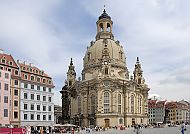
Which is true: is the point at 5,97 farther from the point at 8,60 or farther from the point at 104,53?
the point at 104,53

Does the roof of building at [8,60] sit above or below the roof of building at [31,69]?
above

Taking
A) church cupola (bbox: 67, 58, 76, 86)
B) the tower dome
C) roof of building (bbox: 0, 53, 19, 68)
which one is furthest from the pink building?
church cupola (bbox: 67, 58, 76, 86)

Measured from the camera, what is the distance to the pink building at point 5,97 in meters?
69.9

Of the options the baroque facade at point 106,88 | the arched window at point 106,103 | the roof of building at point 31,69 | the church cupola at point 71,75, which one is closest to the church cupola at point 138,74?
the baroque facade at point 106,88

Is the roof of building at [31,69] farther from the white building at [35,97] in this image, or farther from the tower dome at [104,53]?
the tower dome at [104,53]

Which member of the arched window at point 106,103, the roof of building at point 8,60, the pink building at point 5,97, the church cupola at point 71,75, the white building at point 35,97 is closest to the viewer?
the pink building at point 5,97

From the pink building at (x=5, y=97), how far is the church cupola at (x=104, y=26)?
70991 mm

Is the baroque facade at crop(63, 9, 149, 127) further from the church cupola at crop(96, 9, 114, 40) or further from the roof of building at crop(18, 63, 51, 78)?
the roof of building at crop(18, 63, 51, 78)

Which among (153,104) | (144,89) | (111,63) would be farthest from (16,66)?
(153,104)

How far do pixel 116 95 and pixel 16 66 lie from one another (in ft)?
156

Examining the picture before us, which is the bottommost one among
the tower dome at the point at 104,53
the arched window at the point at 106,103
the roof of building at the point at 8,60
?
the arched window at the point at 106,103

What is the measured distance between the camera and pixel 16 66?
76812mm

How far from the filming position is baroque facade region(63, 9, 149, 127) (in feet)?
380

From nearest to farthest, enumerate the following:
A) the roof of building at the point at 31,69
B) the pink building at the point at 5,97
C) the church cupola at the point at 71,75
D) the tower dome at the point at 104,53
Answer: the pink building at the point at 5,97 < the roof of building at the point at 31,69 < the tower dome at the point at 104,53 < the church cupola at the point at 71,75
